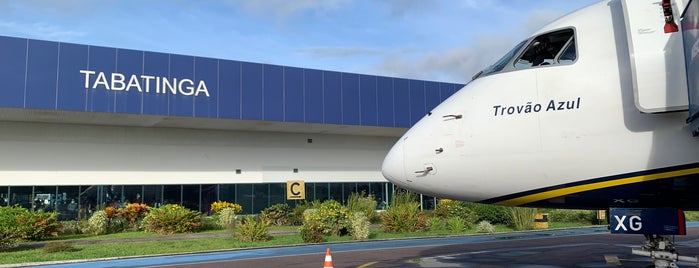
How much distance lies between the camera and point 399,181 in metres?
6.80

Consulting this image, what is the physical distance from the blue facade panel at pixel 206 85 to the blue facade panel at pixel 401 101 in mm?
10655

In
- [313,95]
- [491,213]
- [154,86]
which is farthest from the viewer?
[313,95]

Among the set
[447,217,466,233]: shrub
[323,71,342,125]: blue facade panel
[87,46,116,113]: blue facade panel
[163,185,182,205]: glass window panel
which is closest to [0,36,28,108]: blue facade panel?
[87,46,116,113]: blue facade panel

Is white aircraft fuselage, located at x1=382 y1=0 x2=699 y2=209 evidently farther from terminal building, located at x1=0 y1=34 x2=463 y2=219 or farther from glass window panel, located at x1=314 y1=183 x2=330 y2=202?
glass window panel, located at x1=314 y1=183 x2=330 y2=202

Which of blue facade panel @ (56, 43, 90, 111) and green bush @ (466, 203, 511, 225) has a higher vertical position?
blue facade panel @ (56, 43, 90, 111)

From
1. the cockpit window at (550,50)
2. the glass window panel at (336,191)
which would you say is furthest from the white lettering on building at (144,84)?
the cockpit window at (550,50)

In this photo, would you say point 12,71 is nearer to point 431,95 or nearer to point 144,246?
point 144,246

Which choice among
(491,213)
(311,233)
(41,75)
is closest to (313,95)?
(311,233)

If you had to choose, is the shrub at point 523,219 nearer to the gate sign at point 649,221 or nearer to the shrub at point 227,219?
the shrub at point 227,219

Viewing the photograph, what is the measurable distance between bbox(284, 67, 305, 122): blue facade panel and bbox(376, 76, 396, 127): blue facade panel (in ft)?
15.9

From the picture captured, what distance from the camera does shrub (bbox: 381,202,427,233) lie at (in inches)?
893

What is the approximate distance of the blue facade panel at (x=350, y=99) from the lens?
29438mm

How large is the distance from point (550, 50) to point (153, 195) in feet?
86.8

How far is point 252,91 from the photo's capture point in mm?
26953
